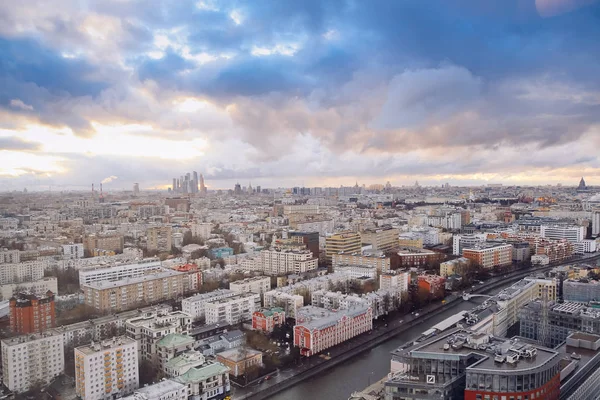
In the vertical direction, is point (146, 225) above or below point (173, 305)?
above

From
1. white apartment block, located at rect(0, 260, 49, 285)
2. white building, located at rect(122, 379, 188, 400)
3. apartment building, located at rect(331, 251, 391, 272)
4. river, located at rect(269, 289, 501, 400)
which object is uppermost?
white apartment block, located at rect(0, 260, 49, 285)

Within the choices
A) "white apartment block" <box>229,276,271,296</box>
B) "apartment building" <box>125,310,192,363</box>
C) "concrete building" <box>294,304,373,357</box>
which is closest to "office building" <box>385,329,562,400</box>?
"concrete building" <box>294,304,373,357</box>

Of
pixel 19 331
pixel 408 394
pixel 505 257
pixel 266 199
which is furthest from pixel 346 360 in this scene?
pixel 266 199

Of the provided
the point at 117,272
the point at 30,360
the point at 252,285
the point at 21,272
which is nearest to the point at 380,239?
the point at 252,285

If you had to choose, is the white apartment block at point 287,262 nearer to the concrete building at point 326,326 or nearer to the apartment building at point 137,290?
the apartment building at point 137,290

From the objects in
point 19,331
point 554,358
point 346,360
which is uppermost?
point 554,358

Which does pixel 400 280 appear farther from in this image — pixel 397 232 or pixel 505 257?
pixel 397 232

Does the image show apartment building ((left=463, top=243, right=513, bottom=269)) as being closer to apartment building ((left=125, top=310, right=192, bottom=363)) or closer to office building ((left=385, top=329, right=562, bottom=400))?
apartment building ((left=125, top=310, right=192, bottom=363))
